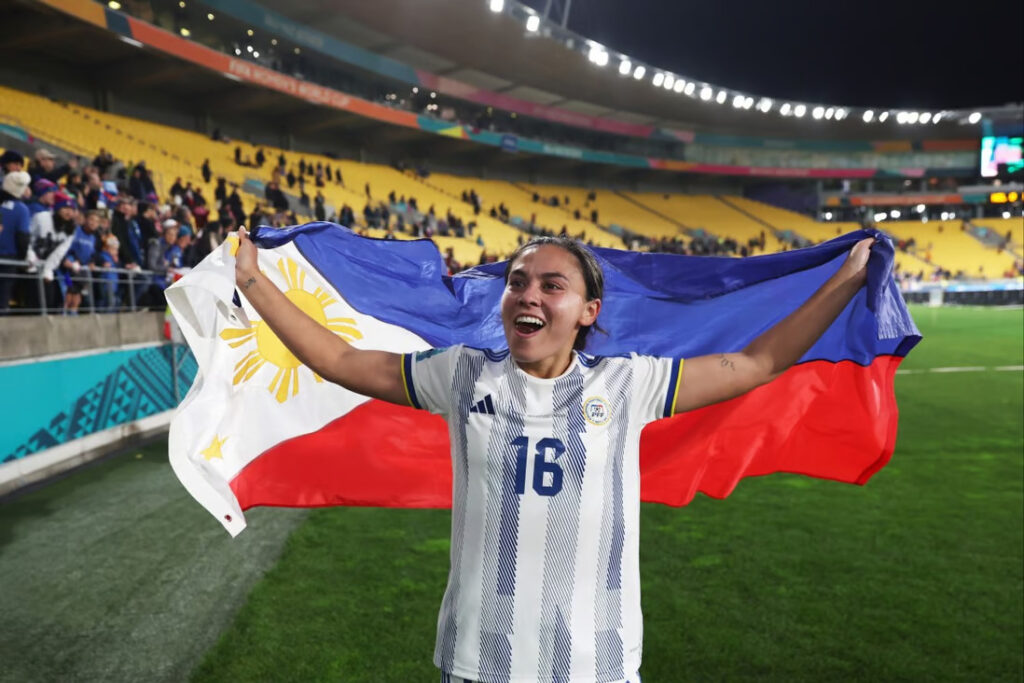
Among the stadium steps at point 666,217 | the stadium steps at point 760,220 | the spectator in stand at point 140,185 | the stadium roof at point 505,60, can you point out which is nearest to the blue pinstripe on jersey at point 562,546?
the spectator in stand at point 140,185

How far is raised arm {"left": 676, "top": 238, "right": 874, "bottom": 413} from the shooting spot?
208 centimetres

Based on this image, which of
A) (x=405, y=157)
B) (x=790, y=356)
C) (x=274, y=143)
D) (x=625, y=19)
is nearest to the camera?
(x=790, y=356)

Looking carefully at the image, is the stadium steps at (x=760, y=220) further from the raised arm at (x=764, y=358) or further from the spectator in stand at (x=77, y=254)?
the raised arm at (x=764, y=358)

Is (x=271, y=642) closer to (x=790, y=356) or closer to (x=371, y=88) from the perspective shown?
(x=790, y=356)

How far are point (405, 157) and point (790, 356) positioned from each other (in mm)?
39430

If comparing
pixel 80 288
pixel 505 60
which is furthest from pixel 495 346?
pixel 505 60

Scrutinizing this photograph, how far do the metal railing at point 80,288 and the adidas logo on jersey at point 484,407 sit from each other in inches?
252

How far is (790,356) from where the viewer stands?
2.15m

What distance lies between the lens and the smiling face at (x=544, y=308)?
1.86 m

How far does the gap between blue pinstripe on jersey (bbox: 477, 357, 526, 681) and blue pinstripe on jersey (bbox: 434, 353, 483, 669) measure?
0.27 feet

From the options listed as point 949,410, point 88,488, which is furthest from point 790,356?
point 949,410

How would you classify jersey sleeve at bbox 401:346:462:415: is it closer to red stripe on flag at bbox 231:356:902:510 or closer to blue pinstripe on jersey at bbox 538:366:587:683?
blue pinstripe on jersey at bbox 538:366:587:683

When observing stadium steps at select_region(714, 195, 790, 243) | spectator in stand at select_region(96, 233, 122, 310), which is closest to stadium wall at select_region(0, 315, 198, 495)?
spectator in stand at select_region(96, 233, 122, 310)

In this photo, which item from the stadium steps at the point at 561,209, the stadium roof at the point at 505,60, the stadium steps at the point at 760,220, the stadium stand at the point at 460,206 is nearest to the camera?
the stadium stand at the point at 460,206
